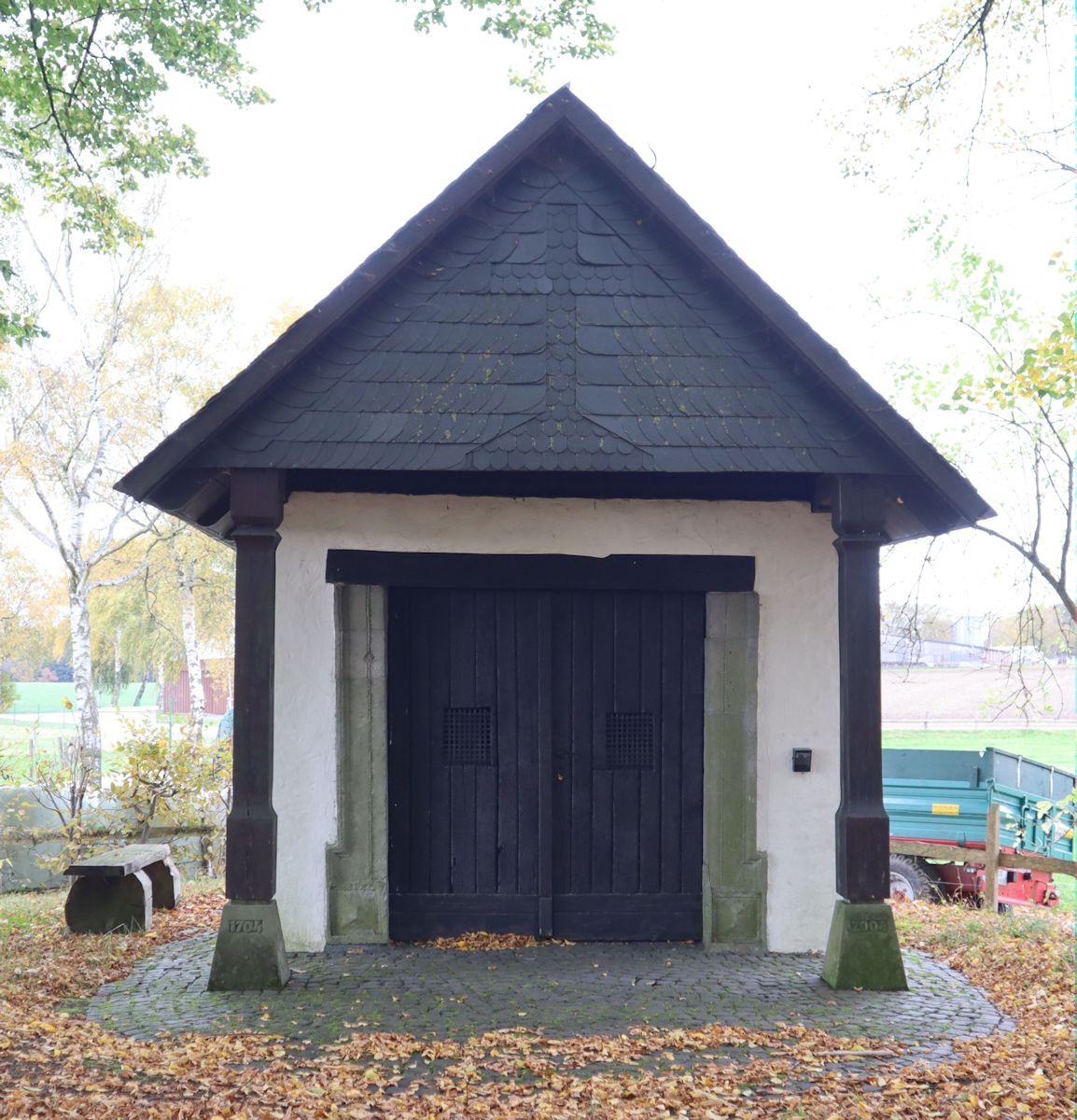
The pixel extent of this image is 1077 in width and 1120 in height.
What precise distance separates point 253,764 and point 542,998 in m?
2.13

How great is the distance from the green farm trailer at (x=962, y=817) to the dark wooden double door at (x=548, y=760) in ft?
17.2

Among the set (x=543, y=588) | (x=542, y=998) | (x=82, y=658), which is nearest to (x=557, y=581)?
(x=543, y=588)

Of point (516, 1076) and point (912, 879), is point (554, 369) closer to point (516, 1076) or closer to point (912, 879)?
point (516, 1076)

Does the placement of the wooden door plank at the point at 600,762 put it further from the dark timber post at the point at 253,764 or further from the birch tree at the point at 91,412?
the birch tree at the point at 91,412

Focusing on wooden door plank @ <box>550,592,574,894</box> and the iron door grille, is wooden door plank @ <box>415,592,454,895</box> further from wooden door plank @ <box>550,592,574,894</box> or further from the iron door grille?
wooden door plank @ <box>550,592,574,894</box>

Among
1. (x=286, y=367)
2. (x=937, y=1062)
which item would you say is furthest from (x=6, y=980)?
(x=937, y=1062)

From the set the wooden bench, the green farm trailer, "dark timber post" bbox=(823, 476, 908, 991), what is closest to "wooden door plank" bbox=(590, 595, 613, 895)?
"dark timber post" bbox=(823, 476, 908, 991)

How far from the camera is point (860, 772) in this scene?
6.85 metres

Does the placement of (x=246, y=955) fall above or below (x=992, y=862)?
above

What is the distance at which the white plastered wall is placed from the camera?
754cm

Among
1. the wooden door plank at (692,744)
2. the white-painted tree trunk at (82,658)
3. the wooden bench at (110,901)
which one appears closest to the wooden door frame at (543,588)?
the wooden door plank at (692,744)

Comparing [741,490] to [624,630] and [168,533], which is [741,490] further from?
[168,533]

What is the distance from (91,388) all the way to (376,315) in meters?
17.4

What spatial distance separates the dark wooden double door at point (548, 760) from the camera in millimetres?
7859
